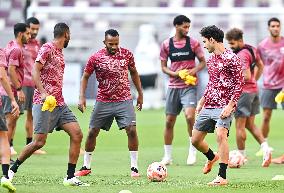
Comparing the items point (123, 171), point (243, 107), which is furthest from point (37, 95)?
point (243, 107)

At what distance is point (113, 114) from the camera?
591 inches

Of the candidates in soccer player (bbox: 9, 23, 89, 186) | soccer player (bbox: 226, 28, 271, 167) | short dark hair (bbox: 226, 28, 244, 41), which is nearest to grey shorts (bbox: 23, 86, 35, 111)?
soccer player (bbox: 226, 28, 271, 167)

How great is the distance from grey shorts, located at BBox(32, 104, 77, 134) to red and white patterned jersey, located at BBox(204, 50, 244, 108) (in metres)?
2.00

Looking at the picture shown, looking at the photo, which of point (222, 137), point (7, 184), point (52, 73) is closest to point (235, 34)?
point (222, 137)

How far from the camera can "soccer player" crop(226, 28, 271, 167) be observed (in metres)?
16.4

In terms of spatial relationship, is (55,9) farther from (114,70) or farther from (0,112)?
(0,112)

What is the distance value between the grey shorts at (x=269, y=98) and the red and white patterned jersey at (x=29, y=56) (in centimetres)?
449

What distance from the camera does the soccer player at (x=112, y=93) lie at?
14844 millimetres

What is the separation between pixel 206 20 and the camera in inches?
1288

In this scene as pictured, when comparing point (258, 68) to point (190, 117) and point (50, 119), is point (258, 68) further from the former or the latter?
point (50, 119)

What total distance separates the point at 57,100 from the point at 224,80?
236cm

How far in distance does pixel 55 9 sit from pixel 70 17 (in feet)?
2.93

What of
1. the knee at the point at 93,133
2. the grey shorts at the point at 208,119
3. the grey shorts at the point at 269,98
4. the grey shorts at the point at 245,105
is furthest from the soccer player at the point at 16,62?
the grey shorts at the point at 269,98

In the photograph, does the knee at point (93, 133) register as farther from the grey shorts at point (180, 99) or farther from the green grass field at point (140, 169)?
the grey shorts at point (180, 99)
